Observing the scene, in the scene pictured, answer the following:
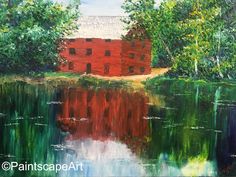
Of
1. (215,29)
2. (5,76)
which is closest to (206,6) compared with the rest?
(215,29)

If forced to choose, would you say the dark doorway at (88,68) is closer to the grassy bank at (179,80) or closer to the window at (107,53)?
the window at (107,53)

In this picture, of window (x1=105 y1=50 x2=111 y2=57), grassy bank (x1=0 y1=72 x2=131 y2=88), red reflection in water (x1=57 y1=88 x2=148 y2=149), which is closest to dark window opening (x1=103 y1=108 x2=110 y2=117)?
red reflection in water (x1=57 y1=88 x2=148 y2=149)

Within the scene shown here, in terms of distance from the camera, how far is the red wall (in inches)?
108

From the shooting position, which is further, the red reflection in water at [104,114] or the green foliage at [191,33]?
the green foliage at [191,33]

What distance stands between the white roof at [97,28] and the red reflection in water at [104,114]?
0.24 m

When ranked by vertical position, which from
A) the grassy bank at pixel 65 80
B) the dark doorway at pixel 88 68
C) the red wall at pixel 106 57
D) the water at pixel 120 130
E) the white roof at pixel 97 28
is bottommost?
the water at pixel 120 130

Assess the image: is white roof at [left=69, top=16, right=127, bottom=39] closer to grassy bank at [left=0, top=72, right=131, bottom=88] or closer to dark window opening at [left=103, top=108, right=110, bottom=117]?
grassy bank at [left=0, top=72, right=131, bottom=88]

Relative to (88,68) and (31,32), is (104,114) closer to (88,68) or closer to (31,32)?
(88,68)

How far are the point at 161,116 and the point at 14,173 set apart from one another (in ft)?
2.19

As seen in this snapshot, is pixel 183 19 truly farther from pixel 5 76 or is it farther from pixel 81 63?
pixel 5 76

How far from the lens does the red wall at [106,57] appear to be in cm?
275

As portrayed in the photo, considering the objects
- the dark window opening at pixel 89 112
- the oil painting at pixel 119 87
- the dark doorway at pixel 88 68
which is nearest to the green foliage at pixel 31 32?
the oil painting at pixel 119 87

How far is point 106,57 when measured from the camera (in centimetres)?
277

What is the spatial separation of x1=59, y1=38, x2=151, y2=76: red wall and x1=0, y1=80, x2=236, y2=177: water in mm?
87
